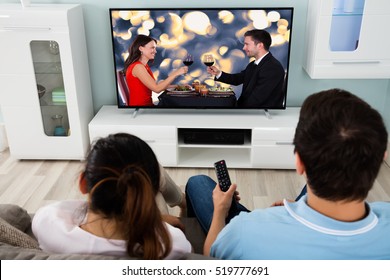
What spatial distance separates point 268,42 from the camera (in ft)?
9.89

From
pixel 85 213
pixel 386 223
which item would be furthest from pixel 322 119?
pixel 85 213


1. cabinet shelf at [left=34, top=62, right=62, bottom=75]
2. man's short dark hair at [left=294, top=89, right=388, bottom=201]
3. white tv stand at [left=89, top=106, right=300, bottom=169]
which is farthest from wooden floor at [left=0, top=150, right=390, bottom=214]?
man's short dark hair at [left=294, top=89, right=388, bottom=201]

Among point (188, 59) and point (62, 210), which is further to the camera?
point (188, 59)

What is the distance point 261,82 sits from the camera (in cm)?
314

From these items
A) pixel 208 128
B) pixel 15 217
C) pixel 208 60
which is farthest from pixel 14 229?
pixel 208 60

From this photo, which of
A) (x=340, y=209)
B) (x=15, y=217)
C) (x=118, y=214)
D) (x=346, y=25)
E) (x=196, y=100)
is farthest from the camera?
(x=196, y=100)

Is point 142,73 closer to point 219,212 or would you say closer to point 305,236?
point 219,212

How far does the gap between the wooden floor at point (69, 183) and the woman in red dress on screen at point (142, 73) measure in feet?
2.06

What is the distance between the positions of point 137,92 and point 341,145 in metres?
2.47

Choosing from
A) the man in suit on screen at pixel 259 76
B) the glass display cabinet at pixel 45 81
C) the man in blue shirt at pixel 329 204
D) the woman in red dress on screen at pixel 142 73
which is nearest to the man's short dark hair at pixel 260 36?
the man in suit on screen at pixel 259 76

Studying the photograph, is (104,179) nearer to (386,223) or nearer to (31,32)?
(386,223)

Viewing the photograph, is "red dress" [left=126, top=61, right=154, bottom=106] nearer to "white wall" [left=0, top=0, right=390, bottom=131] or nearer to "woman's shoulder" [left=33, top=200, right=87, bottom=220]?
"white wall" [left=0, top=0, right=390, bottom=131]

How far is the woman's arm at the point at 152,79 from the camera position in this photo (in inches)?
124
